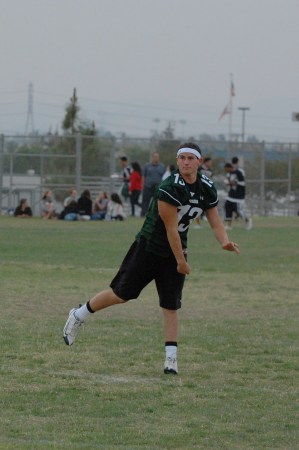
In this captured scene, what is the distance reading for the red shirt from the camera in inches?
1545

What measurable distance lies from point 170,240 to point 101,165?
33.2m

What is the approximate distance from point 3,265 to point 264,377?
11.1 meters

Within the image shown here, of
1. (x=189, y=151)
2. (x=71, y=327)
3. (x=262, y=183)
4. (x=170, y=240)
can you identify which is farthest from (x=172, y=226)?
(x=262, y=183)

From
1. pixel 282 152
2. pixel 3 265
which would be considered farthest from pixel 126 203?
pixel 3 265

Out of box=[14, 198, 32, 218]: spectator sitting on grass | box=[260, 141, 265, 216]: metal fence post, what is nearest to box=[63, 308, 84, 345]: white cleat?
box=[14, 198, 32, 218]: spectator sitting on grass

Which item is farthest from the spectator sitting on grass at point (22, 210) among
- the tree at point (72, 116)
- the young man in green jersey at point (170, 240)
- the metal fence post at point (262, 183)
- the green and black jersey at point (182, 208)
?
the green and black jersey at point (182, 208)

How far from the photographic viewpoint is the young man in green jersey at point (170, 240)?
979 centimetres

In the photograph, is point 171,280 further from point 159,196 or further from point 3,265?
point 3,265

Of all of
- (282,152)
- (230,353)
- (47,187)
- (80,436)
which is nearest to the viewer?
(80,436)

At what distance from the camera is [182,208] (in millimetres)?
9883

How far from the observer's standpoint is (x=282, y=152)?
46688mm

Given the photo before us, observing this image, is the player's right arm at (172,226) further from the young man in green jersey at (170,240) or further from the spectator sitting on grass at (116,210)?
the spectator sitting on grass at (116,210)

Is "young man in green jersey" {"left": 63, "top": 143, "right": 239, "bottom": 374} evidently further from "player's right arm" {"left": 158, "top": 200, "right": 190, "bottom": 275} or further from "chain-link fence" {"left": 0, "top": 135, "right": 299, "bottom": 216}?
"chain-link fence" {"left": 0, "top": 135, "right": 299, "bottom": 216}

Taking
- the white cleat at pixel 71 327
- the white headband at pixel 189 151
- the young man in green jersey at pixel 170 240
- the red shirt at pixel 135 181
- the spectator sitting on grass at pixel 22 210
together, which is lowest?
the spectator sitting on grass at pixel 22 210
